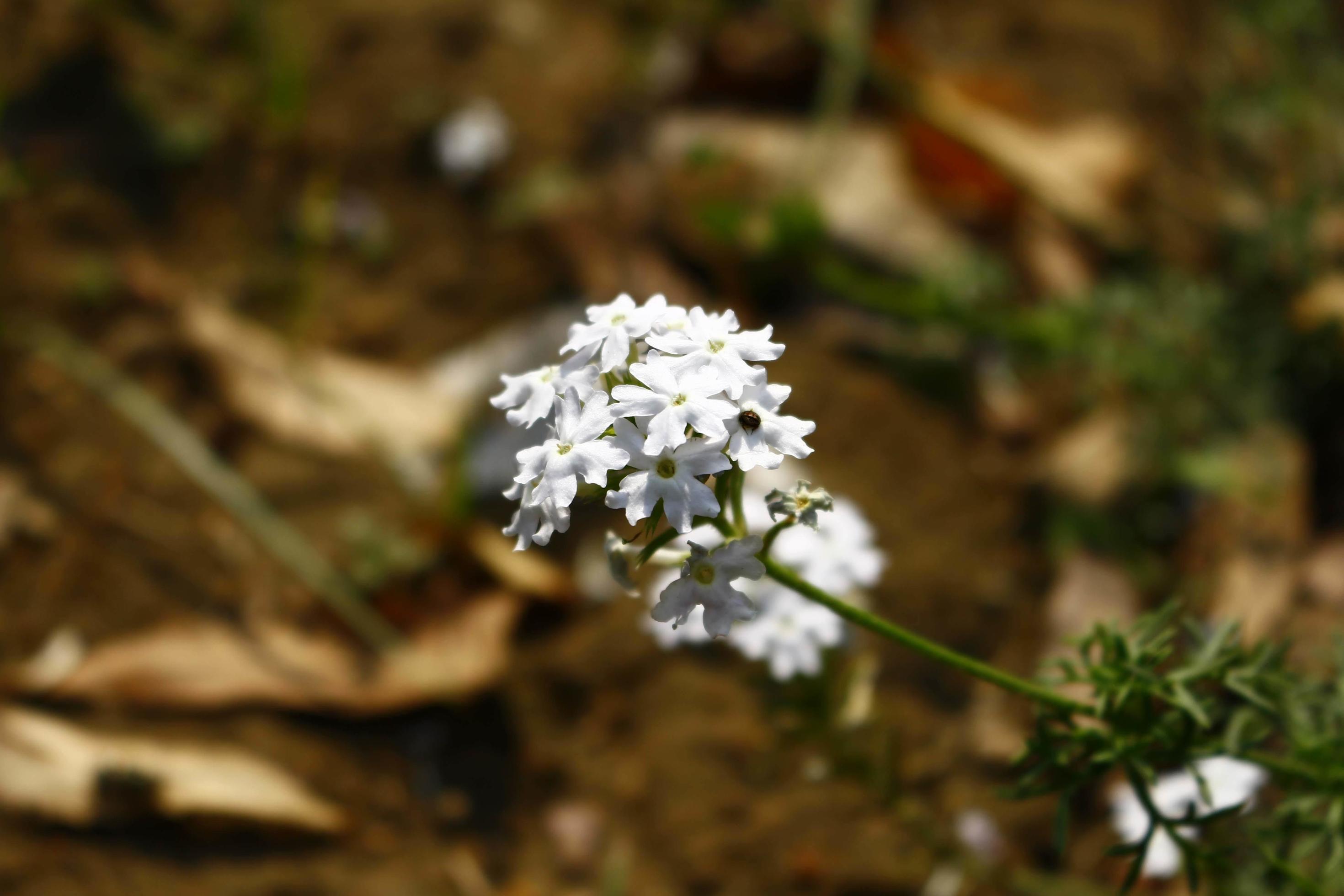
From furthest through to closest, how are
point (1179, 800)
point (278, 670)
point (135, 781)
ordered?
point (278, 670)
point (135, 781)
point (1179, 800)

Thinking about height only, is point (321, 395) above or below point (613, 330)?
above

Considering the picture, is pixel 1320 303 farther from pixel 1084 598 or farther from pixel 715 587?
pixel 715 587

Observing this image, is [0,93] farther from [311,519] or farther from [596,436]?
[596,436]

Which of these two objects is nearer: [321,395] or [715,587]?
[715,587]

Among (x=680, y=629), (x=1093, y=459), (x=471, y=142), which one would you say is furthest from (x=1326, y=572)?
(x=471, y=142)

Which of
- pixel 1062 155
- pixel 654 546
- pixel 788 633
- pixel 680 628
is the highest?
pixel 1062 155

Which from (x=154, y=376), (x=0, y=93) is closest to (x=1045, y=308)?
(x=154, y=376)

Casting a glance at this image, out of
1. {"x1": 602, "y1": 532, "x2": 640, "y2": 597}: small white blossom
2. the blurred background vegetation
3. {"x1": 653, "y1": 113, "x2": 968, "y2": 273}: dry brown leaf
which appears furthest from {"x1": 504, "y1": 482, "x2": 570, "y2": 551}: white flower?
{"x1": 653, "y1": 113, "x2": 968, "y2": 273}: dry brown leaf

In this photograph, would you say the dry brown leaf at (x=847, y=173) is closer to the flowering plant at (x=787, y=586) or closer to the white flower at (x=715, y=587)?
the flowering plant at (x=787, y=586)
